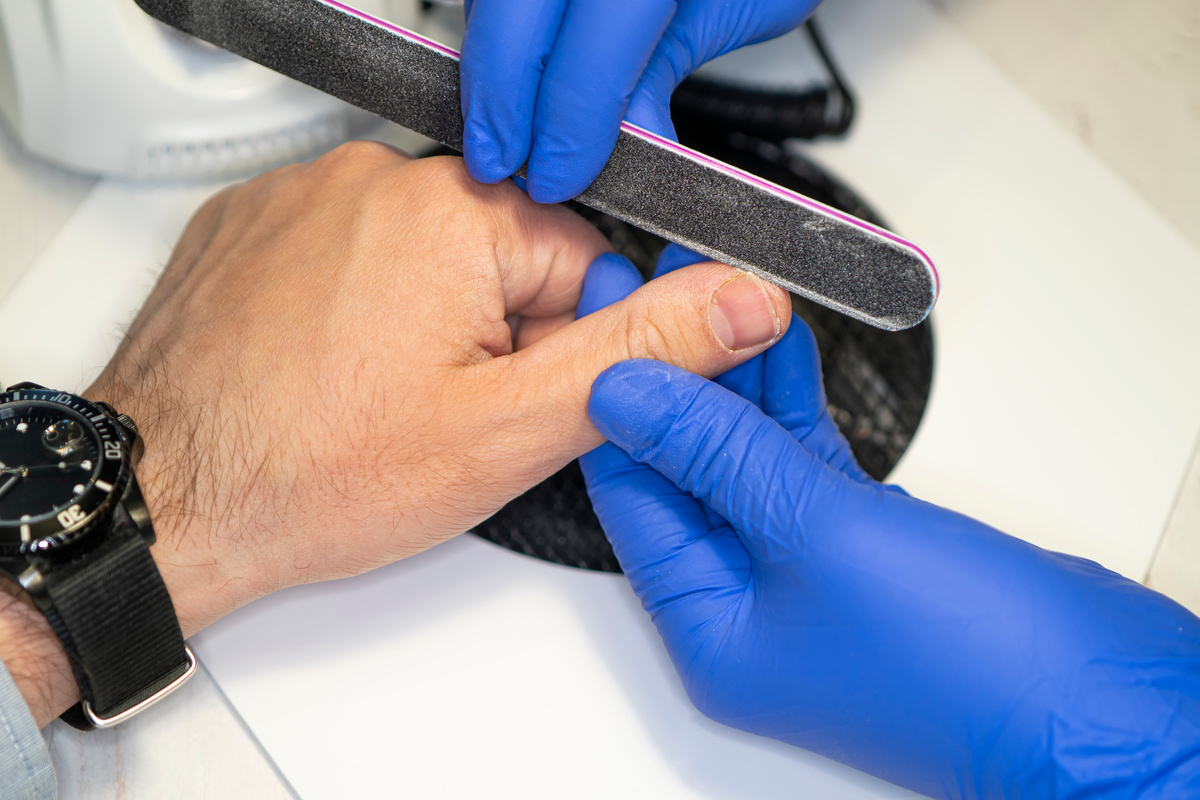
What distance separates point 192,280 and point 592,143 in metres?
0.51

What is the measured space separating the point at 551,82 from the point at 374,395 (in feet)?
1.21

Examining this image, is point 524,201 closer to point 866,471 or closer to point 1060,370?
point 866,471

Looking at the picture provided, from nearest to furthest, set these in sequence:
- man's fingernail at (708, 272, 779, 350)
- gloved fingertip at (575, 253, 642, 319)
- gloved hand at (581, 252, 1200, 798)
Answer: gloved hand at (581, 252, 1200, 798) < man's fingernail at (708, 272, 779, 350) < gloved fingertip at (575, 253, 642, 319)

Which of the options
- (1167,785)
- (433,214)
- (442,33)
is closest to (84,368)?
(433,214)

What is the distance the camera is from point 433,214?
835 millimetres

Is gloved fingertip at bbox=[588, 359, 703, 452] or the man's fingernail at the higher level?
the man's fingernail

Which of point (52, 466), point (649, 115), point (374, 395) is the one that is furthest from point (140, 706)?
point (649, 115)

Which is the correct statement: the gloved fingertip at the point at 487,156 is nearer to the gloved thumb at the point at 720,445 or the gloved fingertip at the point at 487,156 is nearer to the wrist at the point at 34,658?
the gloved thumb at the point at 720,445

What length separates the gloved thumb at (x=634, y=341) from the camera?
30.5 inches

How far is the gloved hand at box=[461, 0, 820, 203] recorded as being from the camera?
2.49 ft

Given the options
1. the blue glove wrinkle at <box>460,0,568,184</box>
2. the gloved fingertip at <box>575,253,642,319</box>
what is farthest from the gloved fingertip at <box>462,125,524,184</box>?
the gloved fingertip at <box>575,253,642,319</box>

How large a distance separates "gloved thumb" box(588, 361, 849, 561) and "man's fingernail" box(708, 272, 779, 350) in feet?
0.21

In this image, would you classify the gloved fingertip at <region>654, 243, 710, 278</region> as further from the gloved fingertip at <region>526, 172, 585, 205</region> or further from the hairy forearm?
the hairy forearm

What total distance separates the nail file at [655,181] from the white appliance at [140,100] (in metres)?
0.06
